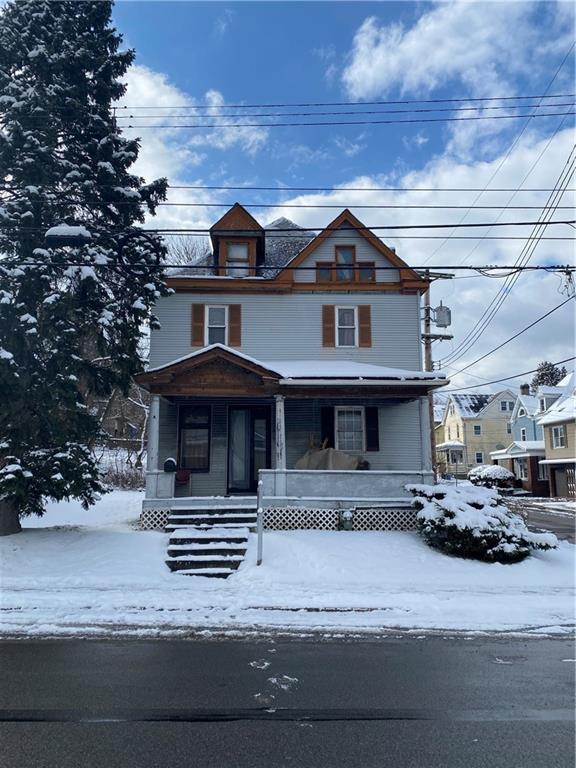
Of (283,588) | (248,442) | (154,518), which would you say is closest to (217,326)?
(248,442)

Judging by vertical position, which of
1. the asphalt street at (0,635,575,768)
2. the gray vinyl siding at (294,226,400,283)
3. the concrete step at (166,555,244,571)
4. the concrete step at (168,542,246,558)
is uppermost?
the gray vinyl siding at (294,226,400,283)

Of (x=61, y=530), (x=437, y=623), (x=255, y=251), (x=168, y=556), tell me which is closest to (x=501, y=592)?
(x=437, y=623)

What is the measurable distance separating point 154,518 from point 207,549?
108 inches

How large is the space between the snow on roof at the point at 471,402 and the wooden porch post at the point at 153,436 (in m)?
47.4

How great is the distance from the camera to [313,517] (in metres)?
12.9

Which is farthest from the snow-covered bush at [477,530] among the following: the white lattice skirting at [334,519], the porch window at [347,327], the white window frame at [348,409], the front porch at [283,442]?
the porch window at [347,327]

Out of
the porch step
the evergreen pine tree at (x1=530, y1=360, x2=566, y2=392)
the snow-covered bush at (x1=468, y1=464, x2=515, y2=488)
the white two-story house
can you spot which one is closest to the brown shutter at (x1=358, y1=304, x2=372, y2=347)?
the white two-story house

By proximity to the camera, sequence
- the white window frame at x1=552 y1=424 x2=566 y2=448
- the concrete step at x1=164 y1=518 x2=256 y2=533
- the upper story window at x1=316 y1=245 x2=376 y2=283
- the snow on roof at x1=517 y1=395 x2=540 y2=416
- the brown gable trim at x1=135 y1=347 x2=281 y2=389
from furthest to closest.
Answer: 1. the snow on roof at x1=517 y1=395 x2=540 y2=416
2. the white window frame at x1=552 y1=424 x2=566 y2=448
3. the upper story window at x1=316 y1=245 x2=376 y2=283
4. the brown gable trim at x1=135 y1=347 x2=281 y2=389
5. the concrete step at x1=164 y1=518 x2=256 y2=533

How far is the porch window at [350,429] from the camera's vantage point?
1612cm

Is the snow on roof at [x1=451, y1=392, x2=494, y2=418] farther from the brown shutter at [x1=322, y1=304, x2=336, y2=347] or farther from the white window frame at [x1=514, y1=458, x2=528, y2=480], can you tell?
the brown shutter at [x1=322, y1=304, x2=336, y2=347]

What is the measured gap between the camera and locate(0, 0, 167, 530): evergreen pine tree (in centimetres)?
1095

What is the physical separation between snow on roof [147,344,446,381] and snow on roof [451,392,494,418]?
4337 centimetres

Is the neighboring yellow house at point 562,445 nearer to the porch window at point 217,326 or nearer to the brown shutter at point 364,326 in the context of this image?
the brown shutter at point 364,326

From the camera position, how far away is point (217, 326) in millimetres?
16672
